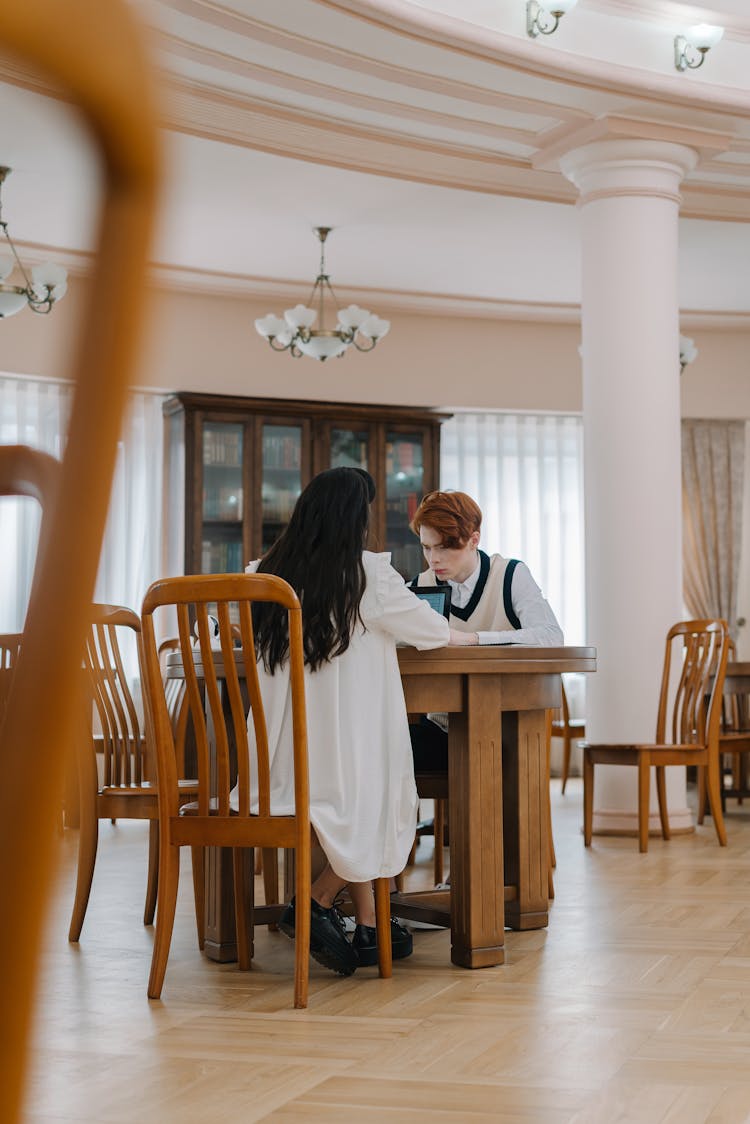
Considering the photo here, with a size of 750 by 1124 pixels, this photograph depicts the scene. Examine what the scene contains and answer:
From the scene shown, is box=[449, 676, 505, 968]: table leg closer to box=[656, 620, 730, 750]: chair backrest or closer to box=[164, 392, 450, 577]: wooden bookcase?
box=[656, 620, 730, 750]: chair backrest

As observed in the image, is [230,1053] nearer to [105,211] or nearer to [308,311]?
[105,211]

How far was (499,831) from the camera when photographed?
10.1 feet

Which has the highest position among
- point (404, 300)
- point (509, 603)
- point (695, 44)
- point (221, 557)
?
point (695, 44)

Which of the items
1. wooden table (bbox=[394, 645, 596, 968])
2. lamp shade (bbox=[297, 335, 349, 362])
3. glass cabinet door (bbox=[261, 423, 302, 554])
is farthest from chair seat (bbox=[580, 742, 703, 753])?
glass cabinet door (bbox=[261, 423, 302, 554])

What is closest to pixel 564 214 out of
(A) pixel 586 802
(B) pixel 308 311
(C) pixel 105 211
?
(B) pixel 308 311

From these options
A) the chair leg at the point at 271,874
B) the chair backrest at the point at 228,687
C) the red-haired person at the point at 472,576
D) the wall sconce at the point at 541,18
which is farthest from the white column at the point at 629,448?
the chair backrest at the point at 228,687

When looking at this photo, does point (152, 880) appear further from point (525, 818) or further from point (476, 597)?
point (476, 597)

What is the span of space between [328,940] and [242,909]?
225mm

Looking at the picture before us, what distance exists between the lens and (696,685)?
18.3 feet

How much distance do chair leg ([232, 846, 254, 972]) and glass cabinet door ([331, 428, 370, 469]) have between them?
5975mm

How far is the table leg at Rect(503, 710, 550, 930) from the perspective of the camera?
135 inches

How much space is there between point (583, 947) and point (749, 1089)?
1.22 metres

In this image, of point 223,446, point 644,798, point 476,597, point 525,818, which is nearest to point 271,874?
point 525,818

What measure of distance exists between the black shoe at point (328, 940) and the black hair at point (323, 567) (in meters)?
0.58
